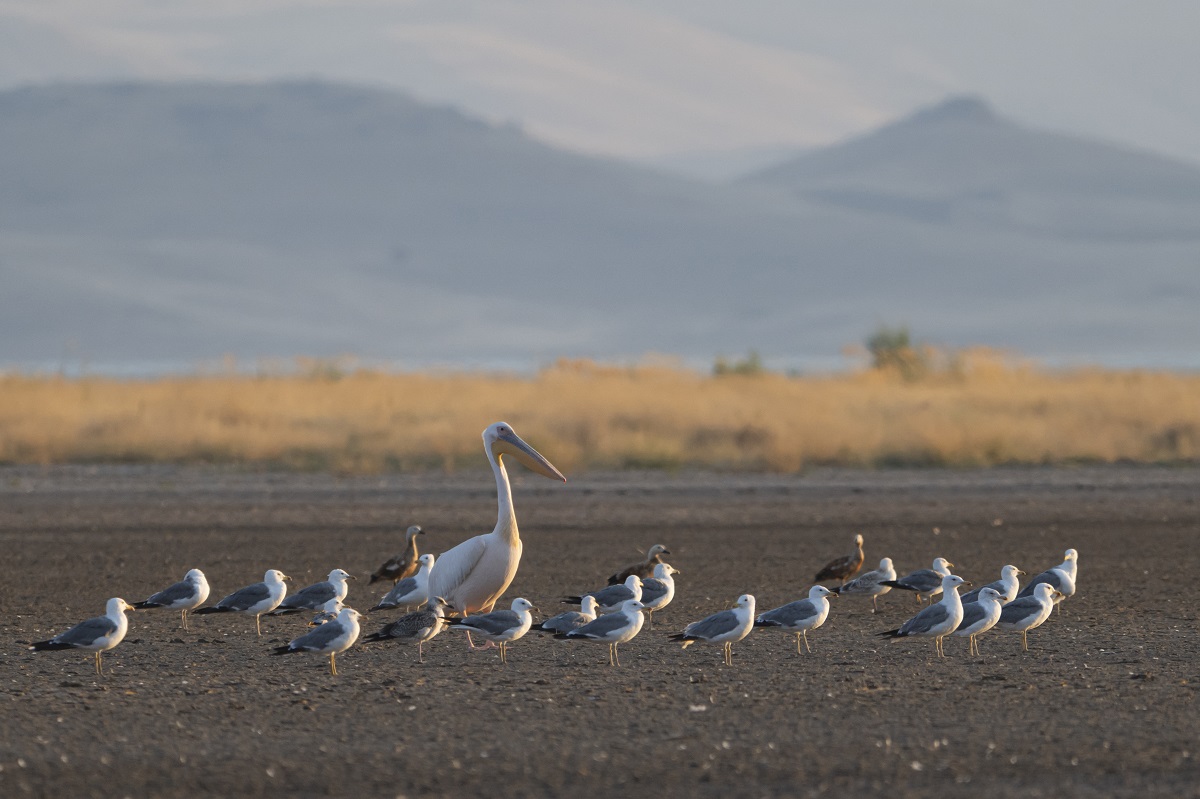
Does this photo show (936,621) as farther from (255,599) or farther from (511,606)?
(255,599)

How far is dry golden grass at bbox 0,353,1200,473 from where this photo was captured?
26.6m

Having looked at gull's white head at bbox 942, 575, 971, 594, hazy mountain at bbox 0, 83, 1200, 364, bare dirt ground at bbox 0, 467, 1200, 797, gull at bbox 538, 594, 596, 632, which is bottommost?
bare dirt ground at bbox 0, 467, 1200, 797

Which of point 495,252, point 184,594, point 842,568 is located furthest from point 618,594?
point 495,252

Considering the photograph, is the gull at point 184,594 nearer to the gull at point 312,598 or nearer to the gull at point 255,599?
the gull at point 255,599

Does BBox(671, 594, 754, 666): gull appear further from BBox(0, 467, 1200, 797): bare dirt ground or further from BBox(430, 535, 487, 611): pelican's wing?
BBox(430, 535, 487, 611): pelican's wing

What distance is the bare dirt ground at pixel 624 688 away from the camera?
7.62 meters

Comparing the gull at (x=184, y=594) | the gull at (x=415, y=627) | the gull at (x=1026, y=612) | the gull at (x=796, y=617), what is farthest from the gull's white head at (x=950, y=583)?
the gull at (x=184, y=594)

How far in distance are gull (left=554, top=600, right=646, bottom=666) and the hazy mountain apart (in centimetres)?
10650

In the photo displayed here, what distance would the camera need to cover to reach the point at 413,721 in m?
8.80

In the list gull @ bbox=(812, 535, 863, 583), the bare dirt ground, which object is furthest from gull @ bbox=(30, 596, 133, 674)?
gull @ bbox=(812, 535, 863, 583)

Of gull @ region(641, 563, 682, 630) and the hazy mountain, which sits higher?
the hazy mountain

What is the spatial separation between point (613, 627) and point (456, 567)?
4.77 ft

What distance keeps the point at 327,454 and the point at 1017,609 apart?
1782 cm

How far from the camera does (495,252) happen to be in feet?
502
